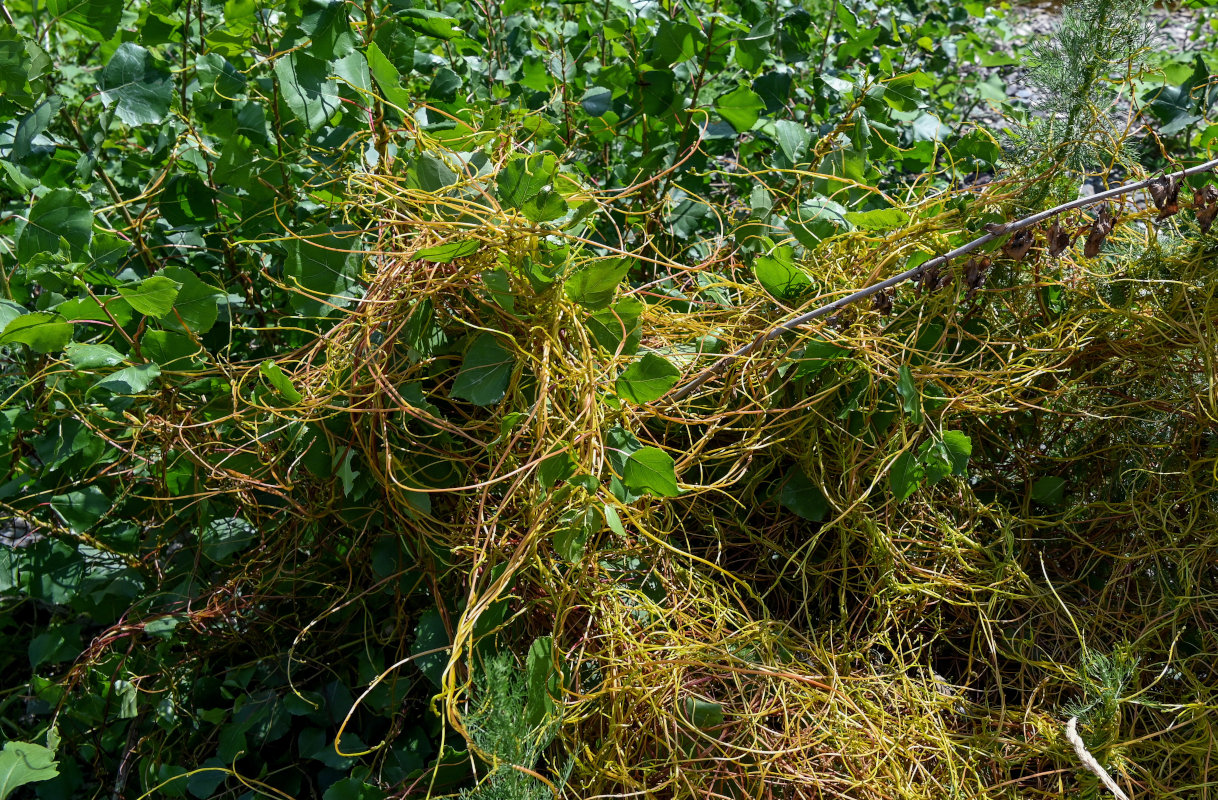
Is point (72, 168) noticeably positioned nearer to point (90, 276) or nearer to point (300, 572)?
point (90, 276)

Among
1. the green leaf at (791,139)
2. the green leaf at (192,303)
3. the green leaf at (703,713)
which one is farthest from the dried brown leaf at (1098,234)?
the green leaf at (192,303)

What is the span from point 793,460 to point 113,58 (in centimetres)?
127

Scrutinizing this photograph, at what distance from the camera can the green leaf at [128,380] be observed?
131 centimetres

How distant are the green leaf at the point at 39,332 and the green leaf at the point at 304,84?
1.53 feet

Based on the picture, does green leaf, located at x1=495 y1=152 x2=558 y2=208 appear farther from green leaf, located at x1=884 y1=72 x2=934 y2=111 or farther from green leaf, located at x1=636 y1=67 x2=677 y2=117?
green leaf, located at x1=884 y1=72 x2=934 y2=111

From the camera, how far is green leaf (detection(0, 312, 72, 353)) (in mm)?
1233

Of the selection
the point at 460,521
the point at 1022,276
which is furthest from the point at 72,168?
the point at 1022,276

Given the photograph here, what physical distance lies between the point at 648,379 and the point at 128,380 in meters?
0.76

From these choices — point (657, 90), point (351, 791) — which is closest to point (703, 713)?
point (351, 791)

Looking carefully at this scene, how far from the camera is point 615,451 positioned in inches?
51.4

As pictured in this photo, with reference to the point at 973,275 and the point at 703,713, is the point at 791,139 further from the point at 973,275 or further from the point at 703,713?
the point at 703,713

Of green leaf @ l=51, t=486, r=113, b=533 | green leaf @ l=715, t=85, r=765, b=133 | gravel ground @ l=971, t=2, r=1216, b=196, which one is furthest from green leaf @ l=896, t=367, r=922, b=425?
gravel ground @ l=971, t=2, r=1216, b=196

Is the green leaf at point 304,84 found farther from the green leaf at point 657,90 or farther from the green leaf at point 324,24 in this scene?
the green leaf at point 657,90

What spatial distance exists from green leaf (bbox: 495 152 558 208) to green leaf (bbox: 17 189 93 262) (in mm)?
660
